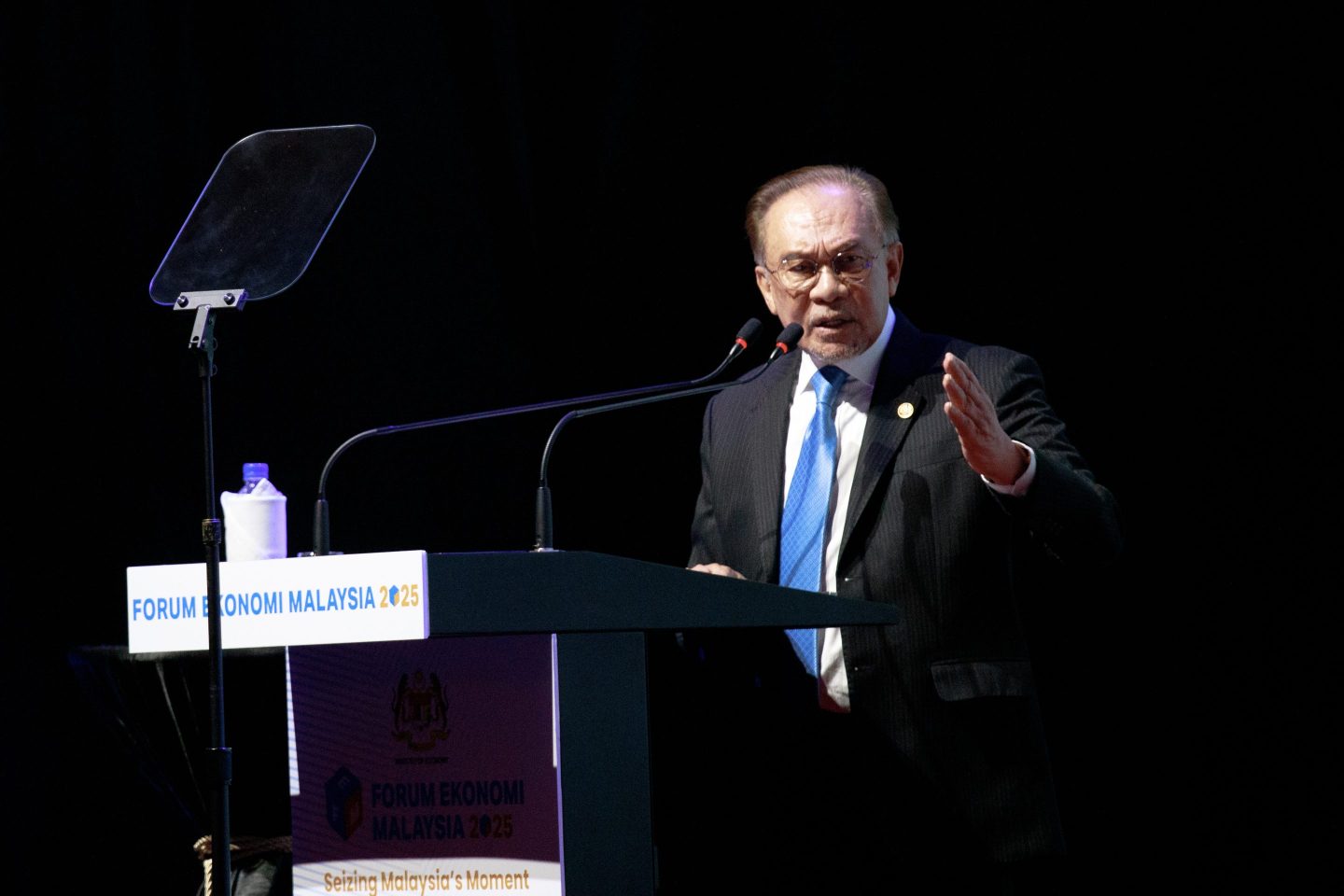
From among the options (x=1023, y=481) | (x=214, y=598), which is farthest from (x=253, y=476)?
(x=1023, y=481)

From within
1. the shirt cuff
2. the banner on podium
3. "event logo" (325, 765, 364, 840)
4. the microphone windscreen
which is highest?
the microphone windscreen

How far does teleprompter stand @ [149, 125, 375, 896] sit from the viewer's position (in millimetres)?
1795

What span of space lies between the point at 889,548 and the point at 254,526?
104 centimetres

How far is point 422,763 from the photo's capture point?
5.32ft

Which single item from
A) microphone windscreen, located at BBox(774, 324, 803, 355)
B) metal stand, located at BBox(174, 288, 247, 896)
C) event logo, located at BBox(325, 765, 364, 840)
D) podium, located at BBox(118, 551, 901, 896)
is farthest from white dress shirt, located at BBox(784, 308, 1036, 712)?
metal stand, located at BBox(174, 288, 247, 896)

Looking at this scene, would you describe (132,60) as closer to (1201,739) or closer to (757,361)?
(757,361)

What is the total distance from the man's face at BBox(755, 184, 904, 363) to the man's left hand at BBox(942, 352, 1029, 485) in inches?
21.9

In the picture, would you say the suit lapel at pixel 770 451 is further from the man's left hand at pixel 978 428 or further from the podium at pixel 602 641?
the podium at pixel 602 641

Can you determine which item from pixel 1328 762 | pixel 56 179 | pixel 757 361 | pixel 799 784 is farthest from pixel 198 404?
pixel 1328 762

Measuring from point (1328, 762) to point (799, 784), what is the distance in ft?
3.64

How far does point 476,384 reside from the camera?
11.2 ft

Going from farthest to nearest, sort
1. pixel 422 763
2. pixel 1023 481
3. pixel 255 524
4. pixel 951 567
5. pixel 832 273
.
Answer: pixel 832 273 < pixel 951 567 < pixel 1023 481 < pixel 255 524 < pixel 422 763

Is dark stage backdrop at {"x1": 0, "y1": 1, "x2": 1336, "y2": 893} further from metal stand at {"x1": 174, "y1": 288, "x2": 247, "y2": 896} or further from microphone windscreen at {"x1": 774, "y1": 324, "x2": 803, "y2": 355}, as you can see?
metal stand at {"x1": 174, "y1": 288, "x2": 247, "y2": 896}

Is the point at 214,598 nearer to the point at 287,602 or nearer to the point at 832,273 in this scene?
the point at 287,602
